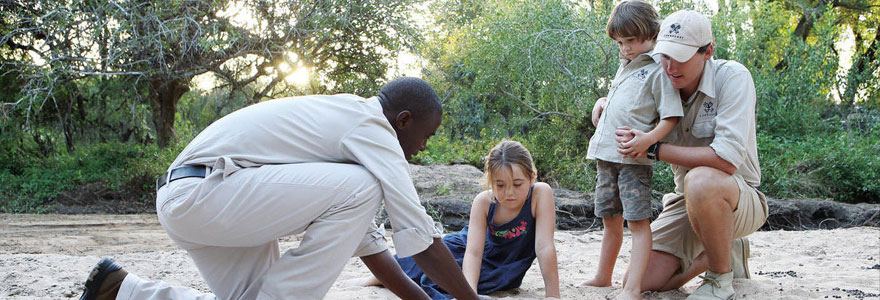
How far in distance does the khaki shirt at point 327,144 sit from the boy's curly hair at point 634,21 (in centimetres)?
→ 130

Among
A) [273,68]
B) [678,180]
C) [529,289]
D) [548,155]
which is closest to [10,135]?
[273,68]

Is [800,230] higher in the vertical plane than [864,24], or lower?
lower

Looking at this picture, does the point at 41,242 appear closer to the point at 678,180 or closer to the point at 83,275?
the point at 83,275

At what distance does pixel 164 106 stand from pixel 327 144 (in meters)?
7.17

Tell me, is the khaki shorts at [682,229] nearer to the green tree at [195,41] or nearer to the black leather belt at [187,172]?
the black leather belt at [187,172]

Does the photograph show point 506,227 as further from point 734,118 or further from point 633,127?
point 734,118

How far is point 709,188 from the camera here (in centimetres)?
283

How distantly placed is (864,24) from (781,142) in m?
7.87

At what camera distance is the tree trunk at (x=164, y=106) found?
8539 mm

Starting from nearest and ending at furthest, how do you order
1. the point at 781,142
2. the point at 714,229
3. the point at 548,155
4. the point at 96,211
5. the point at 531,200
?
the point at 714,229 → the point at 531,200 → the point at 96,211 → the point at 548,155 → the point at 781,142

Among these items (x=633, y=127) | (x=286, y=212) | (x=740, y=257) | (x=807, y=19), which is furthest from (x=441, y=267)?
(x=807, y=19)

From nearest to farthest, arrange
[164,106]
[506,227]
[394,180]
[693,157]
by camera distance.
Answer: [394,180] → [693,157] → [506,227] → [164,106]

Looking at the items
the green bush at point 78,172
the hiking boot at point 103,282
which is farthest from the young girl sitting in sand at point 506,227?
the green bush at point 78,172

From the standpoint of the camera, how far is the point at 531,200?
10.6 feet
